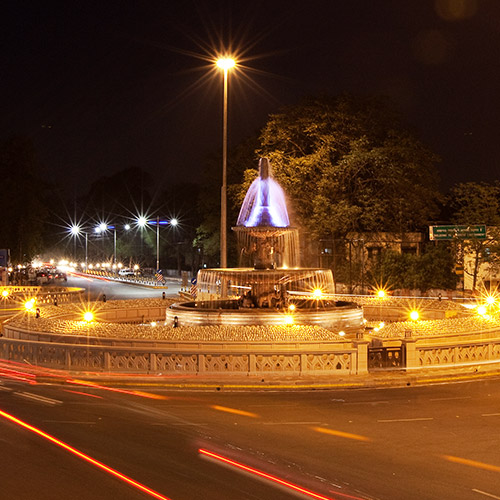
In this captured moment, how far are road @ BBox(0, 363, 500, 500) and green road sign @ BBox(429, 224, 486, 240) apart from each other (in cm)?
3106

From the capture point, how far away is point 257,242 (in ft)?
90.3

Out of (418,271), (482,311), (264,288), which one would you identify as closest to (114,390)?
(264,288)

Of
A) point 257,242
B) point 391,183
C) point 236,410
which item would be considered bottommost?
point 236,410

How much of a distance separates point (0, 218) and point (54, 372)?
161ft

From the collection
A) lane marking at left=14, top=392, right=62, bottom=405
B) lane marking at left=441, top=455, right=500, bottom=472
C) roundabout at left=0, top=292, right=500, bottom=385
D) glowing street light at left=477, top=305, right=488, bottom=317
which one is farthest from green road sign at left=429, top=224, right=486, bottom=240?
lane marking at left=441, top=455, right=500, bottom=472

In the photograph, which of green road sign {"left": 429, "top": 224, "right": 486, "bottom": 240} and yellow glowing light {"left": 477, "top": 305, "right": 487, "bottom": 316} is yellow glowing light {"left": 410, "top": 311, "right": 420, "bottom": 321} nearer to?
yellow glowing light {"left": 477, "top": 305, "right": 487, "bottom": 316}

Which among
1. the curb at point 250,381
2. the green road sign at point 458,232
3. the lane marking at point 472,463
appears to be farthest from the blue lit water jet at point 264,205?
the green road sign at point 458,232

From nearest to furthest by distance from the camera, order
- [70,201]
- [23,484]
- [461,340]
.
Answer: [23,484] < [461,340] < [70,201]

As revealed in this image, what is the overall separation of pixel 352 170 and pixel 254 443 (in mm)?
37036

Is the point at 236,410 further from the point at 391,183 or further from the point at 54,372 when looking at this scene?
the point at 391,183

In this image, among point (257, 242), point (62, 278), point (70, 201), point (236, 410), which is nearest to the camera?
point (236, 410)

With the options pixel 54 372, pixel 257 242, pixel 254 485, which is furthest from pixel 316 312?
pixel 254 485

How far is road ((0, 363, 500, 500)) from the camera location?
8.72 meters

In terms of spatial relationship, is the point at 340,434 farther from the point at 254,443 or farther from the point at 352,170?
the point at 352,170
